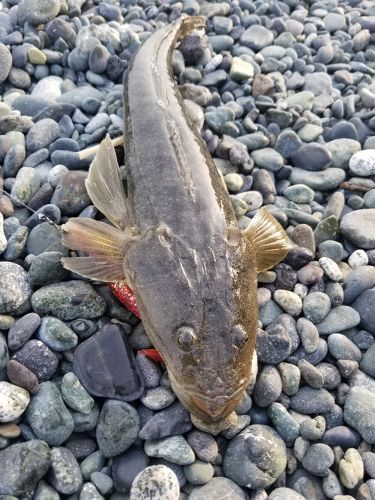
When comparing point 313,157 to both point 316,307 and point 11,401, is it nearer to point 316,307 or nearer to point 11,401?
point 316,307

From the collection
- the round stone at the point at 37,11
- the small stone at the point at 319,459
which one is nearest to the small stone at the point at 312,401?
the small stone at the point at 319,459

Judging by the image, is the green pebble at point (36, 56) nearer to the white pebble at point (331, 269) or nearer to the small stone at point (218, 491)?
the white pebble at point (331, 269)

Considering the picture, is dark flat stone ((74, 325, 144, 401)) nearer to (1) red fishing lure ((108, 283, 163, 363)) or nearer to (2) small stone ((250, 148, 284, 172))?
(1) red fishing lure ((108, 283, 163, 363))

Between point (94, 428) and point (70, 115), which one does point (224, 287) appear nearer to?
point (94, 428)

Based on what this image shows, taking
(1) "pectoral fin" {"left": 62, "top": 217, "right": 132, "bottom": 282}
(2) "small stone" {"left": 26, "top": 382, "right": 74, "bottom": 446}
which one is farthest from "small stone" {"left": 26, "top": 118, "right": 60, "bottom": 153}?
(2) "small stone" {"left": 26, "top": 382, "right": 74, "bottom": 446}

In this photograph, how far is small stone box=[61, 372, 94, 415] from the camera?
3680mm

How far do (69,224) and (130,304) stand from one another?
87cm

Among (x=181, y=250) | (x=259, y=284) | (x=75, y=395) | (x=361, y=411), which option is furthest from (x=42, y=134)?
(x=361, y=411)

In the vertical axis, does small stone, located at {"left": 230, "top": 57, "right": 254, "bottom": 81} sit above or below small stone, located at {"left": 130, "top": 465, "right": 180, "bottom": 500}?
above

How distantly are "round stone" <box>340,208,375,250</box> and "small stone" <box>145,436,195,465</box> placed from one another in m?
2.46

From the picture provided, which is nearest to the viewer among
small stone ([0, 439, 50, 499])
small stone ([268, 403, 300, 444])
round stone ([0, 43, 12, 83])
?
small stone ([0, 439, 50, 499])

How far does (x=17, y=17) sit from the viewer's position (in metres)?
6.88

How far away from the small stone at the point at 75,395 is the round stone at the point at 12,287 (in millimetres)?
710

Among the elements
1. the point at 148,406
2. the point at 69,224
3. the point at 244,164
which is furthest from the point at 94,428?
the point at 244,164
